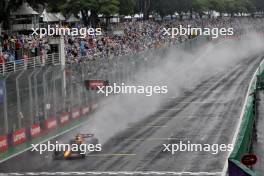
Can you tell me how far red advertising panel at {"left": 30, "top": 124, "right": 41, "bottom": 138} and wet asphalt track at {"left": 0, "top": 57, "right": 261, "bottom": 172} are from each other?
4.95 feet

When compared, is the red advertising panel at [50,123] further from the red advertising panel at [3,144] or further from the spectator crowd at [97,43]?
the red advertising panel at [3,144]

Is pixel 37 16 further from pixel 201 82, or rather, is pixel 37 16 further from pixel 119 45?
pixel 201 82

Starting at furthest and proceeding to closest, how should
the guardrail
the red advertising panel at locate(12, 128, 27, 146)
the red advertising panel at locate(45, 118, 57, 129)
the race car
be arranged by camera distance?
the red advertising panel at locate(45, 118, 57, 129) → the guardrail → the red advertising panel at locate(12, 128, 27, 146) → the race car

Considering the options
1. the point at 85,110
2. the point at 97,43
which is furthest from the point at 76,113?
the point at 97,43

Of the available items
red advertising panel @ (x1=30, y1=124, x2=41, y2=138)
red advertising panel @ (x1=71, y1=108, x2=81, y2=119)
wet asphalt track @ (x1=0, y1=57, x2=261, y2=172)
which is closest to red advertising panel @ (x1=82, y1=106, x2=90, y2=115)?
red advertising panel @ (x1=71, y1=108, x2=81, y2=119)

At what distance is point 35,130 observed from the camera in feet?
127

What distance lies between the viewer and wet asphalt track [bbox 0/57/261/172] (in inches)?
1248

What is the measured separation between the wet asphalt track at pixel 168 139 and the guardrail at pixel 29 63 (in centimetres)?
442

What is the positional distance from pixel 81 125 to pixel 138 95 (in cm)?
1069

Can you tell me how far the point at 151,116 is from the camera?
164 feet

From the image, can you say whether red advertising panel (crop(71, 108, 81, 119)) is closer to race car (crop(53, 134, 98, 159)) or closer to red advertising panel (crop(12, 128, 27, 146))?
red advertising panel (crop(12, 128, 27, 146))

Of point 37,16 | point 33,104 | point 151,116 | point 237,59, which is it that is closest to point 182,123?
point 151,116

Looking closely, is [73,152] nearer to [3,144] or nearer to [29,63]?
[3,144]

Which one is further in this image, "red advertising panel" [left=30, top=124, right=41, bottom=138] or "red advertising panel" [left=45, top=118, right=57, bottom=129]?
"red advertising panel" [left=45, top=118, right=57, bottom=129]
